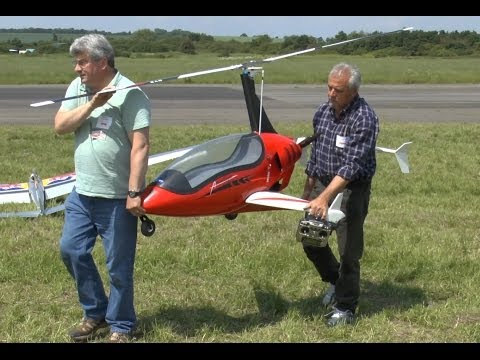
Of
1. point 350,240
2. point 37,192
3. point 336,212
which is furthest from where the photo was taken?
point 37,192

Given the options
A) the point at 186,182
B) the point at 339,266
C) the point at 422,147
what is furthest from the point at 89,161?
the point at 422,147

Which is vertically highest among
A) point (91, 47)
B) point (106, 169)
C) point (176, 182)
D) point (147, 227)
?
point (91, 47)

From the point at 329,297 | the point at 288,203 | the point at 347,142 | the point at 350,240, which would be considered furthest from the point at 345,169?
the point at 329,297

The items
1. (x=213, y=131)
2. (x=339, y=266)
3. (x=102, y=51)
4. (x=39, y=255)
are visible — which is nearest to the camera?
(x=102, y=51)

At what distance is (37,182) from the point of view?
828 cm

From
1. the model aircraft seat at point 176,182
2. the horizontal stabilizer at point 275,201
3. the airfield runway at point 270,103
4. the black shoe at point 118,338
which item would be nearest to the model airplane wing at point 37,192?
the black shoe at point 118,338

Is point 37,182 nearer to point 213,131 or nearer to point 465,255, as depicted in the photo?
point 465,255

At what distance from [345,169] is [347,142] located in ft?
0.70

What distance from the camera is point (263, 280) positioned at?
6.06m

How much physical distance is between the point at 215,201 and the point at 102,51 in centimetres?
126

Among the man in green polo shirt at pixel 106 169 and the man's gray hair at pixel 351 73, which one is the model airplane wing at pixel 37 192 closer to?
the man in green polo shirt at pixel 106 169

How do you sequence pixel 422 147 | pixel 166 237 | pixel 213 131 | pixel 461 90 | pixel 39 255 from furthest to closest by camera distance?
pixel 461 90
pixel 213 131
pixel 422 147
pixel 166 237
pixel 39 255

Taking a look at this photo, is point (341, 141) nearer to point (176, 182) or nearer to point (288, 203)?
point (288, 203)

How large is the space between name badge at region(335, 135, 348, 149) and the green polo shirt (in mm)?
1382
